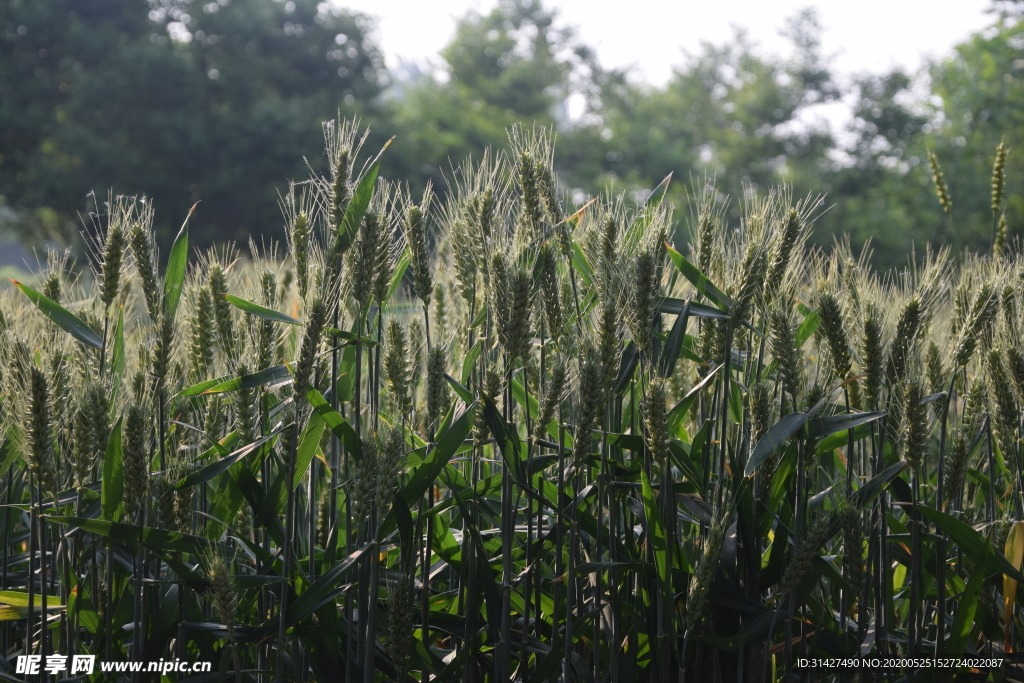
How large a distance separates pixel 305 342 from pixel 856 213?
27.8 metres

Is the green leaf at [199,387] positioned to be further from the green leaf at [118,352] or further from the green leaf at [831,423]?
the green leaf at [831,423]

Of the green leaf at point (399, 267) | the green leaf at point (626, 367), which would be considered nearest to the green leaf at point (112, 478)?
the green leaf at point (399, 267)

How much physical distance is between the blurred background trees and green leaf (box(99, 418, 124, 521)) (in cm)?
1710

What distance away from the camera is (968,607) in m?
1.85

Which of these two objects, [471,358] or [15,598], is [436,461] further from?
[15,598]

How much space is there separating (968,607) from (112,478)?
2.08m

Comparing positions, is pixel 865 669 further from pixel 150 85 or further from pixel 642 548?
pixel 150 85

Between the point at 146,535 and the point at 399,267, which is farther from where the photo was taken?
the point at 399,267

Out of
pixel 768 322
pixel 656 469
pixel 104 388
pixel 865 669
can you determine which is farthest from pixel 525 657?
pixel 104 388

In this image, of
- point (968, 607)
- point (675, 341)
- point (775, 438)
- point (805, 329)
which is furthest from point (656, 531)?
point (805, 329)

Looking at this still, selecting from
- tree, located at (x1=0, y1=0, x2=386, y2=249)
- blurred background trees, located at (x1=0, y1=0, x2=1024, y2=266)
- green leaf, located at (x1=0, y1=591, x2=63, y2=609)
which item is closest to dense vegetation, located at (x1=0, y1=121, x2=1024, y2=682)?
green leaf, located at (x1=0, y1=591, x2=63, y2=609)

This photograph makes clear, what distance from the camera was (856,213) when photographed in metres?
26.3

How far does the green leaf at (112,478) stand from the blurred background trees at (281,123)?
17.1 m

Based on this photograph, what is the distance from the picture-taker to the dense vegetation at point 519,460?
5.84 ft
